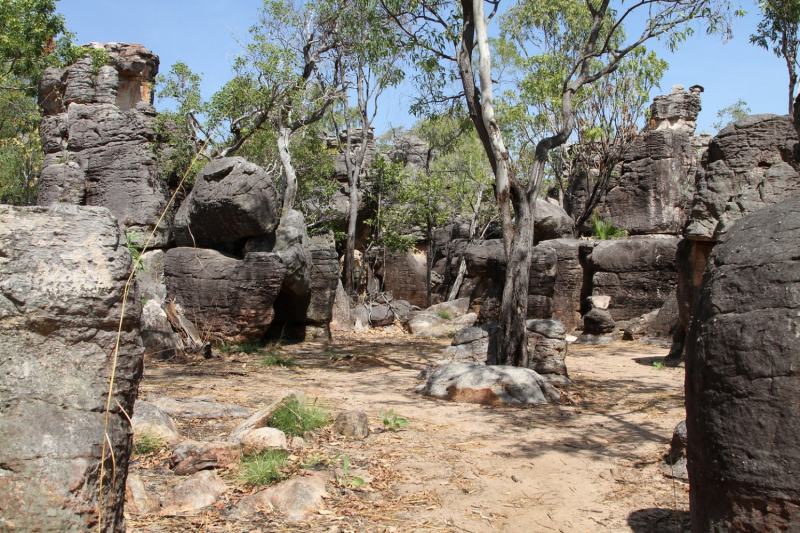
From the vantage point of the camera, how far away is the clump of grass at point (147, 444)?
440cm

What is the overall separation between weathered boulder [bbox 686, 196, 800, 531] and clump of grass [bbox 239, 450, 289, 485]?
244 cm

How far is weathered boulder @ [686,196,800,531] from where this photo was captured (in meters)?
2.23

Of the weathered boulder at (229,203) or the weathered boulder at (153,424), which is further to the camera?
the weathered boulder at (229,203)

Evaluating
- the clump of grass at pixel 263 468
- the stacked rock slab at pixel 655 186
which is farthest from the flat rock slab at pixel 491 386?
the stacked rock slab at pixel 655 186

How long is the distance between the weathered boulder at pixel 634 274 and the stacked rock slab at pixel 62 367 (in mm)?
14863

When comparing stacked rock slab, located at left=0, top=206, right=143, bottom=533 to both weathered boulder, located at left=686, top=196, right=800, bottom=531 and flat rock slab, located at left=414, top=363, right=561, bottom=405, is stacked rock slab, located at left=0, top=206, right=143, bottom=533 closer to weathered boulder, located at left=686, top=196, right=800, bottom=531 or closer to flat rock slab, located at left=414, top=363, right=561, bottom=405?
weathered boulder, located at left=686, top=196, right=800, bottom=531

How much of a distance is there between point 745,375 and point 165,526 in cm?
278

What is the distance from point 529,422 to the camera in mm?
6199

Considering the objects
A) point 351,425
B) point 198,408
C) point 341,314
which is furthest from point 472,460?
point 341,314

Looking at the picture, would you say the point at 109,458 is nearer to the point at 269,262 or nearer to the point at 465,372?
the point at 465,372

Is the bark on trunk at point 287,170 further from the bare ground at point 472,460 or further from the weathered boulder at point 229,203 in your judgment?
the bare ground at point 472,460

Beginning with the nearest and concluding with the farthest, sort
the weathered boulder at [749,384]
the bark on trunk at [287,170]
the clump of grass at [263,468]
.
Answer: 1. the weathered boulder at [749,384]
2. the clump of grass at [263,468]
3. the bark on trunk at [287,170]

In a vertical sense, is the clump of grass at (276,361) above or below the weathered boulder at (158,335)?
below

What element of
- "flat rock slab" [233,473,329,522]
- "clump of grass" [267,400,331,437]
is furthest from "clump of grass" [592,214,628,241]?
"flat rock slab" [233,473,329,522]
